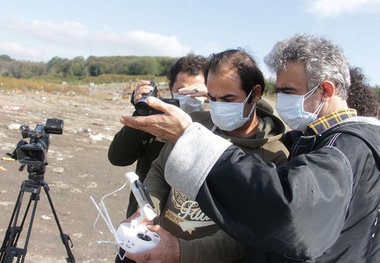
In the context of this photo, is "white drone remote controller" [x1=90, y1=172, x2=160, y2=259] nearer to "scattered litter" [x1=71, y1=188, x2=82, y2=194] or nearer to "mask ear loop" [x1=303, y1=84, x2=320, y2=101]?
"mask ear loop" [x1=303, y1=84, x2=320, y2=101]

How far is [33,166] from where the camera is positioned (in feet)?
8.16

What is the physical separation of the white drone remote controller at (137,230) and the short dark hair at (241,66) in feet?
3.06

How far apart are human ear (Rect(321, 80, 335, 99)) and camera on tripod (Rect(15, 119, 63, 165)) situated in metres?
1.81

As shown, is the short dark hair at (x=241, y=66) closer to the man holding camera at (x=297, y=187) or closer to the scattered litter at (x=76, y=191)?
the man holding camera at (x=297, y=187)

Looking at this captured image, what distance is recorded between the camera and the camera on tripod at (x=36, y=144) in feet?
7.97

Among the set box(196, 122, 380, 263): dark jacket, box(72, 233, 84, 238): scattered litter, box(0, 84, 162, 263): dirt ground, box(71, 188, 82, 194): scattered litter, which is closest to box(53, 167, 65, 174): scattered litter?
box(0, 84, 162, 263): dirt ground

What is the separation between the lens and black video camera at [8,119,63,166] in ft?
7.97

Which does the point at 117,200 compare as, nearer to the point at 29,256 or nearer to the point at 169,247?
the point at 29,256

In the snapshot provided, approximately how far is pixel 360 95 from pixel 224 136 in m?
0.71

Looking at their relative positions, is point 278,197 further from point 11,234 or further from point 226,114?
point 11,234

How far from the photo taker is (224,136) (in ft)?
6.56

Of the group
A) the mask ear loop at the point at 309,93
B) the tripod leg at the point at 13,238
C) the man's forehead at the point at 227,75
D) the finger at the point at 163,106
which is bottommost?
the tripod leg at the point at 13,238

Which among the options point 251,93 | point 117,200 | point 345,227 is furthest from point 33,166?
point 117,200

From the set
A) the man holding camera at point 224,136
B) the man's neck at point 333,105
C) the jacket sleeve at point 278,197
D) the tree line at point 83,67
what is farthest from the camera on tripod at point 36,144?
the tree line at point 83,67
